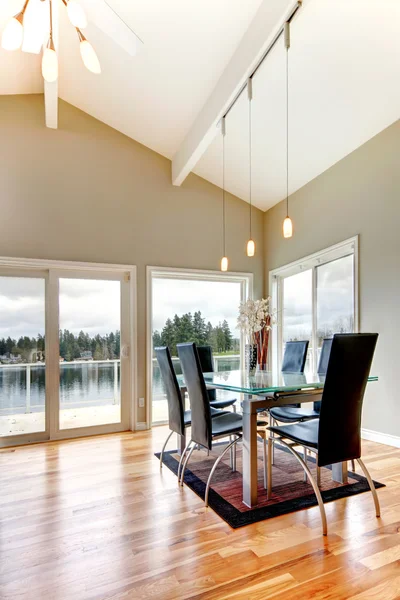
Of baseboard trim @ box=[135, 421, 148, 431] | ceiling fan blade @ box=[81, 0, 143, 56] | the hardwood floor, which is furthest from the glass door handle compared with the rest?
ceiling fan blade @ box=[81, 0, 143, 56]

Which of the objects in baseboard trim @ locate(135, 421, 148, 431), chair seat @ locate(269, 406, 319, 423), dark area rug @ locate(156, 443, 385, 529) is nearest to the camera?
dark area rug @ locate(156, 443, 385, 529)

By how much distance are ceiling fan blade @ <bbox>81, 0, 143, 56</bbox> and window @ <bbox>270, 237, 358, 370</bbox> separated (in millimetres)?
2892

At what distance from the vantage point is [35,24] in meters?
2.28

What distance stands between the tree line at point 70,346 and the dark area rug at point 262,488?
1.57 meters

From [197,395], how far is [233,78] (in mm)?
2778

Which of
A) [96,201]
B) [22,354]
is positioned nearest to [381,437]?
[22,354]

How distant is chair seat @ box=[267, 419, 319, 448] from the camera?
226 cm

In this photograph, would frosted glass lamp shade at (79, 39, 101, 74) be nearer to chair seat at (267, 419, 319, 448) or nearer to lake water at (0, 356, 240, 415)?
chair seat at (267, 419, 319, 448)

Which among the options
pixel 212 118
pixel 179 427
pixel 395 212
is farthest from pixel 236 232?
pixel 179 427

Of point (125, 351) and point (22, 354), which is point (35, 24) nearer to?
point (22, 354)

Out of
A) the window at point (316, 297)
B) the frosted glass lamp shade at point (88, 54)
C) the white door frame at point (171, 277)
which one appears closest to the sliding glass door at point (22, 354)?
the white door frame at point (171, 277)

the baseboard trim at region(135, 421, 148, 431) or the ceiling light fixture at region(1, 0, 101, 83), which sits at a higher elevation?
the ceiling light fixture at region(1, 0, 101, 83)

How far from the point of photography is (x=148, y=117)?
4.24 m

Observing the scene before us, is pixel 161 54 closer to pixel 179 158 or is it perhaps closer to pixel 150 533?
pixel 179 158
